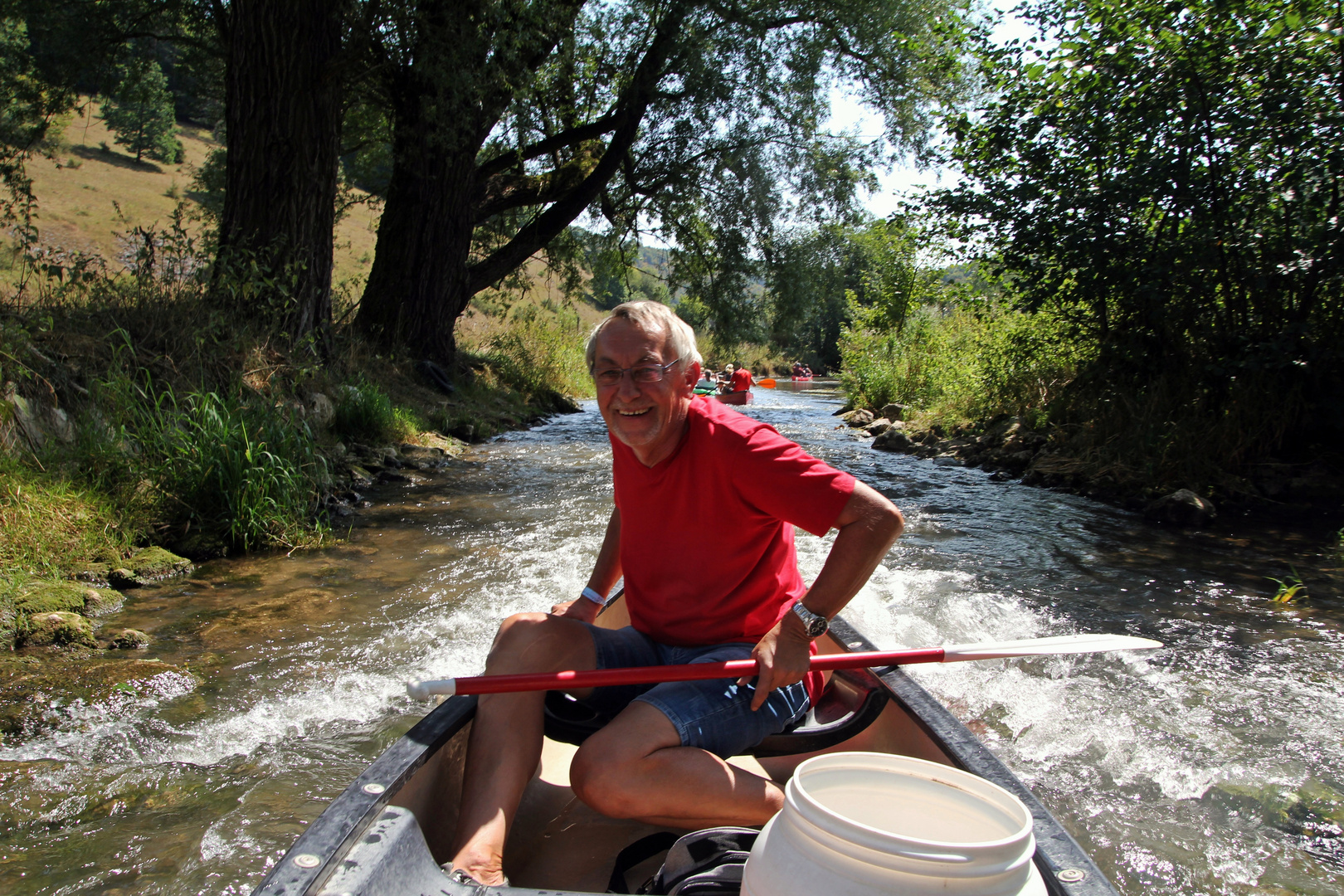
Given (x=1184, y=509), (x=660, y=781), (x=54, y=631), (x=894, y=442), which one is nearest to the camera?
(x=660, y=781)

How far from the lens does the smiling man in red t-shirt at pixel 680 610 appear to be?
181cm

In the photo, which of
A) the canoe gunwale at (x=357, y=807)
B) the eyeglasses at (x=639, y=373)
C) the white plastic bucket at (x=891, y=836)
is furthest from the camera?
the eyeglasses at (x=639, y=373)

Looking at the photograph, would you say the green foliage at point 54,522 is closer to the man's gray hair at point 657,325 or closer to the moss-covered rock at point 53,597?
the moss-covered rock at point 53,597

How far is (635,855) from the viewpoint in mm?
1890

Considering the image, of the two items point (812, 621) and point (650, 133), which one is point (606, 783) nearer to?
point (812, 621)

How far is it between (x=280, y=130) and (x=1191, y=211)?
7.69 meters

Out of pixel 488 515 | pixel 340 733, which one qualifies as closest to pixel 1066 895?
pixel 340 733

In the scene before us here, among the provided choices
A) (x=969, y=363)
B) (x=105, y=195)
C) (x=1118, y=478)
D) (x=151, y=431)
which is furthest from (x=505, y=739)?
(x=105, y=195)

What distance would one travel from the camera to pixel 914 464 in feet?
32.9

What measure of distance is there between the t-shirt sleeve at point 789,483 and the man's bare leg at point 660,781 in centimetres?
51

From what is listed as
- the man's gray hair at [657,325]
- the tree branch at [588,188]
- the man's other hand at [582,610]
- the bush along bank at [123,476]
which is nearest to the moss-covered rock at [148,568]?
the bush along bank at [123,476]

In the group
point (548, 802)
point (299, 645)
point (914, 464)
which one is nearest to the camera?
point (548, 802)

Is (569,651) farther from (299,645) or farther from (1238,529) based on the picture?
(1238,529)

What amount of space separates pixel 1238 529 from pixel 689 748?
608 centimetres
